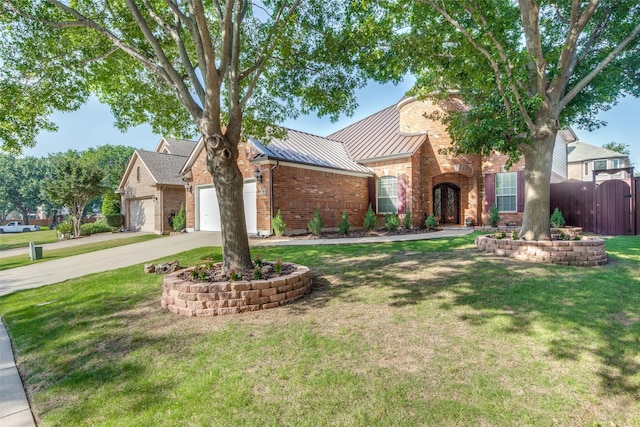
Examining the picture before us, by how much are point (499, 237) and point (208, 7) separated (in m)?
9.29

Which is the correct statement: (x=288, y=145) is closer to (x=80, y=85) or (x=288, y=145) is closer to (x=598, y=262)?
(x=80, y=85)

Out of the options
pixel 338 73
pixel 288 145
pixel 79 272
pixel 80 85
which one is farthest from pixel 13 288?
pixel 288 145

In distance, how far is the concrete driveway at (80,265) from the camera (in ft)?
25.3

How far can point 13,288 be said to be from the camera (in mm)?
7199

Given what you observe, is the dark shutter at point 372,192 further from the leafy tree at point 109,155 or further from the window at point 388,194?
the leafy tree at point 109,155

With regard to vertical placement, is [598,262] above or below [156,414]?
above

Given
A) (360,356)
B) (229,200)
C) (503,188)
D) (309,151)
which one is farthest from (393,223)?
(360,356)

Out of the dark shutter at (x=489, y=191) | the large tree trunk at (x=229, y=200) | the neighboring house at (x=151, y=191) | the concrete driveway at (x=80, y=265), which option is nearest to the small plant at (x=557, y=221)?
the dark shutter at (x=489, y=191)

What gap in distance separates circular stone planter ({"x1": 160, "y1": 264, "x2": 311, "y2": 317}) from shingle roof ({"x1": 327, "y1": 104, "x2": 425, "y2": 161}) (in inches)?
469

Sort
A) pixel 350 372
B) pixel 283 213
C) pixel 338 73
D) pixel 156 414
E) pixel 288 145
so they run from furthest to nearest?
pixel 288 145 < pixel 283 213 < pixel 338 73 < pixel 350 372 < pixel 156 414

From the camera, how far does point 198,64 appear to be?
623 centimetres

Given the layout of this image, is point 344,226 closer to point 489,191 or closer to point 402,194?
point 402,194

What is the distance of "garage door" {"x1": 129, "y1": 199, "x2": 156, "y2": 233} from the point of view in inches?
816

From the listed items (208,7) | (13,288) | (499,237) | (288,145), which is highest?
(208,7)
